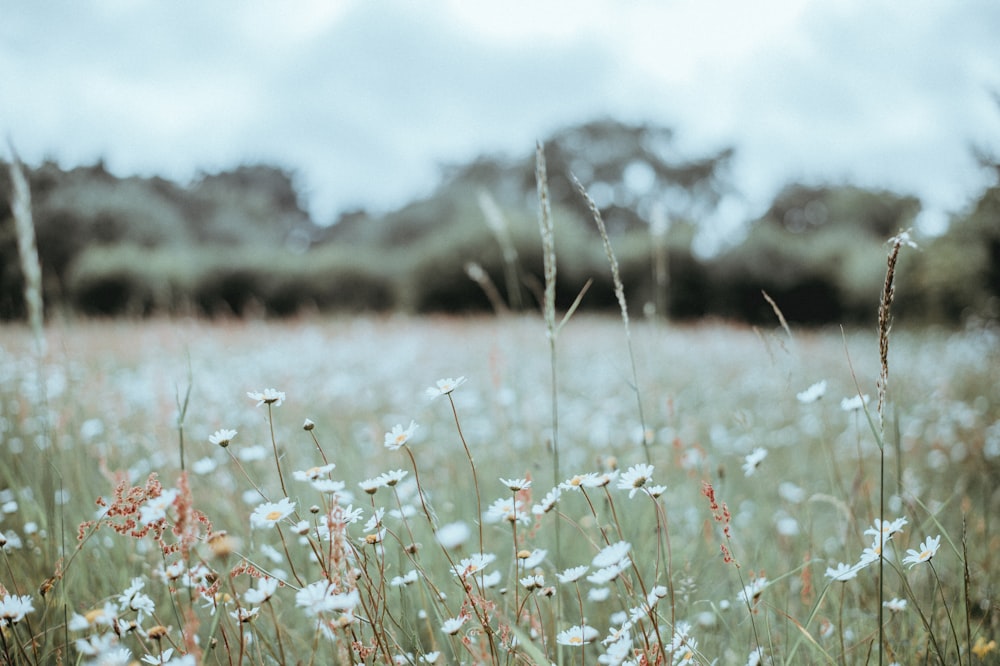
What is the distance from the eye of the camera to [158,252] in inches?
376

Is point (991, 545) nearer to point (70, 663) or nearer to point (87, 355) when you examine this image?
point (70, 663)

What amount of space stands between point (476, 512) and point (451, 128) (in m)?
9.70

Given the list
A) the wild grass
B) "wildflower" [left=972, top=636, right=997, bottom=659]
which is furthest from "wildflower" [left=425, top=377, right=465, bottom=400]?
"wildflower" [left=972, top=636, right=997, bottom=659]

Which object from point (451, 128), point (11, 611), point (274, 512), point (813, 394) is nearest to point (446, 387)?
point (274, 512)

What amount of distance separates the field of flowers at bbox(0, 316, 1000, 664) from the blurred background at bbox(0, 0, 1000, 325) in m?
0.77

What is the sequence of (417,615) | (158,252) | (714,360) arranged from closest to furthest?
1. (417,615)
2. (714,360)
3. (158,252)

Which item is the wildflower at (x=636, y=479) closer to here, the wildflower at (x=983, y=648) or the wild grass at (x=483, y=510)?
the wild grass at (x=483, y=510)

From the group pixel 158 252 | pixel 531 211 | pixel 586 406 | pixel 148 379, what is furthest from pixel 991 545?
pixel 531 211

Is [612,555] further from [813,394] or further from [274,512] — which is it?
[813,394]

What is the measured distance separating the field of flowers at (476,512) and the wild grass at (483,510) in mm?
15

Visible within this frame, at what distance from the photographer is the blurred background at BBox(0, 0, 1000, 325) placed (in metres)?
2.63

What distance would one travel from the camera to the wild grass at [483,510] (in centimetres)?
98

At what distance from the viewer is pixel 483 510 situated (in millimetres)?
2035

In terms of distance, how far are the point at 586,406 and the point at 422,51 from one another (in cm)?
245
